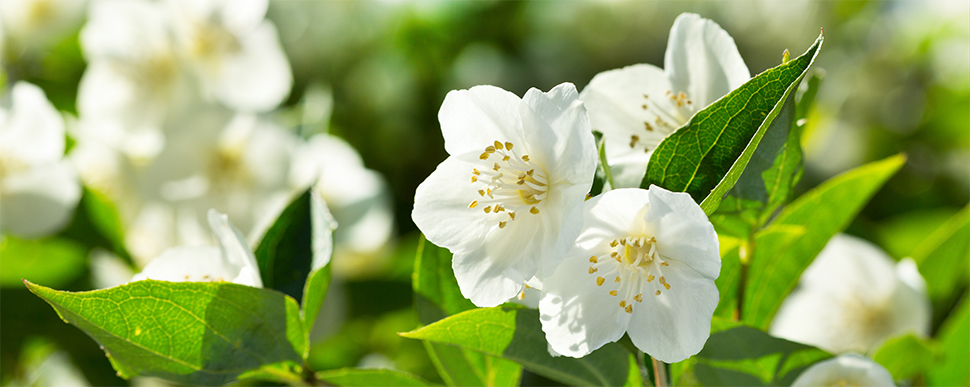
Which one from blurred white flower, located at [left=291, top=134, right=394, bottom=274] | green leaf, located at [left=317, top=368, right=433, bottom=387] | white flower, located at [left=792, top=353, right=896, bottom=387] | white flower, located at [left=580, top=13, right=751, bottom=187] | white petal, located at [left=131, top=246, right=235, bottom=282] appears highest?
white flower, located at [left=580, top=13, right=751, bottom=187]

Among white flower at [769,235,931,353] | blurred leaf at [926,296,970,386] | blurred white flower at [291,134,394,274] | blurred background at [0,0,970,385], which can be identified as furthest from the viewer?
blurred white flower at [291,134,394,274]

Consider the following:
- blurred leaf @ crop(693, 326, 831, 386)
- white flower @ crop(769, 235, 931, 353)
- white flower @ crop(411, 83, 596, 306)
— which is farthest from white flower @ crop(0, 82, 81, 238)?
white flower @ crop(769, 235, 931, 353)

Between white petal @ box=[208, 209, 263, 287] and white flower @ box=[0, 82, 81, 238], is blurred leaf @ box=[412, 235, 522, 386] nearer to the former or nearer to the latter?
white petal @ box=[208, 209, 263, 287]

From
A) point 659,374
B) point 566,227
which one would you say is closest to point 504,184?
point 566,227

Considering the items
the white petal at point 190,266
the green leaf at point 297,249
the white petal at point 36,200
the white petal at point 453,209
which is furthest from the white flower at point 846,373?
the white petal at point 36,200

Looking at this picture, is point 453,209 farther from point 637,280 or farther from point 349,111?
point 349,111

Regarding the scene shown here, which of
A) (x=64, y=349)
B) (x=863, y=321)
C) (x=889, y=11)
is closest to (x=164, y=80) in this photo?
(x=64, y=349)

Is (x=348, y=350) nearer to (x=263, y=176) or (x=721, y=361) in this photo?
(x=263, y=176)
